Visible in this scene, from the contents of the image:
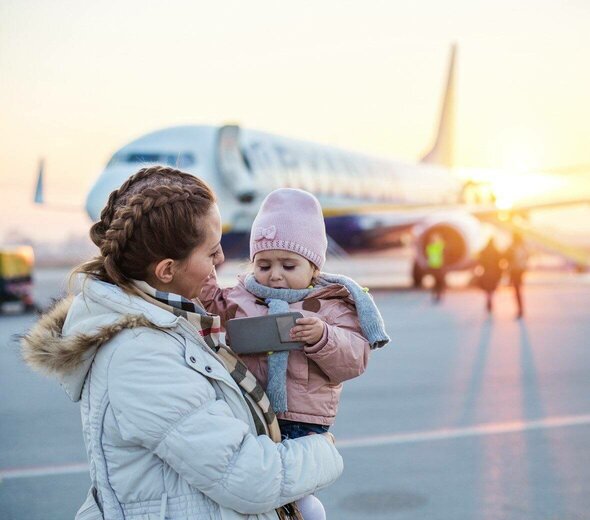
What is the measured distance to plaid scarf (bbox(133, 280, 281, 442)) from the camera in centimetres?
188

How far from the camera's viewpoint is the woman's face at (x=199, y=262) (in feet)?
6.20

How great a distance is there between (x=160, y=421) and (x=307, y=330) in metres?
0.41

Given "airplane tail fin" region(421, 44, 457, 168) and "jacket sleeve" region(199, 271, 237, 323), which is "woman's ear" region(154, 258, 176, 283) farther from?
"airplane tail fin" region(421, 44, 457, 168)

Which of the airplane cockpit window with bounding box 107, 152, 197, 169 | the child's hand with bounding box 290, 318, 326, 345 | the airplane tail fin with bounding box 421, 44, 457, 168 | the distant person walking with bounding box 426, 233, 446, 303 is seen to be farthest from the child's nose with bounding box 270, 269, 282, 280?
the airplane tail fin with bounding box 421, 44, 457, 168

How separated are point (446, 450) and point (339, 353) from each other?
12.6ft

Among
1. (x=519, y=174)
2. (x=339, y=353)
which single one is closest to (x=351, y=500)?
(x=339, y=353)

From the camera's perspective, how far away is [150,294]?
6.21 feet

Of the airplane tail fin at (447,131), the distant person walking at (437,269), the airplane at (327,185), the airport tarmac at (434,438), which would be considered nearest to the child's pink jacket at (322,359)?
the airport tarmac at (434,438)

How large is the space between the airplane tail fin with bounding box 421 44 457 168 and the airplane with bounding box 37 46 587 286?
11.3 meters

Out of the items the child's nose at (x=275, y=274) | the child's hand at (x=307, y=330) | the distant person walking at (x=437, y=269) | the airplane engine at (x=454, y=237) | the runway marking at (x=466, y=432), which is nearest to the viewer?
the child's hand at (x=307, y=330)

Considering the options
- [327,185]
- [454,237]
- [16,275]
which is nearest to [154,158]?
[16,275]

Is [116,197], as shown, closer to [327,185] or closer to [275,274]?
[275,274]

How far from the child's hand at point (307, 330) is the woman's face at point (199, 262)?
23 cm

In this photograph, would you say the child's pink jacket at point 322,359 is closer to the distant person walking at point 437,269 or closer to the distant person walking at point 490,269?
the distant person walking at point 490,269
